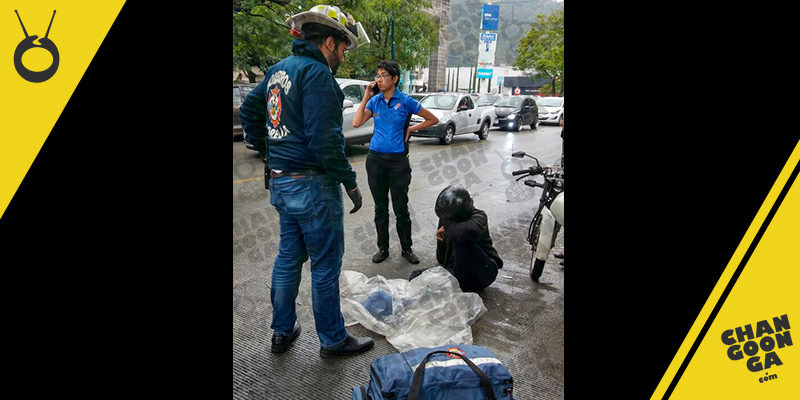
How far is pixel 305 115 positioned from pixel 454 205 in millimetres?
1450

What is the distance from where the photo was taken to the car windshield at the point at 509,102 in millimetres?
18375

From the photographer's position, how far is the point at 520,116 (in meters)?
17.9

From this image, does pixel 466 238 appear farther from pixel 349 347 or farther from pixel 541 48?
pixel 541 48

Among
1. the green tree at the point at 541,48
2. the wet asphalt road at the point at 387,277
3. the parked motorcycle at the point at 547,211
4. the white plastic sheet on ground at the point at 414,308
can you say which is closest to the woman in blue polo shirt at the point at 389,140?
the wet asphalt road at the point at 387,277

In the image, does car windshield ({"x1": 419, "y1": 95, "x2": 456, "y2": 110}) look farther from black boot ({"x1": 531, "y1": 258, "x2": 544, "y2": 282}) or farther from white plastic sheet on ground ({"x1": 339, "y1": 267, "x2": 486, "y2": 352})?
white plastic sheet on ground ({"x1": 339, "y1": 267, "x2": 486, "y2": 352})

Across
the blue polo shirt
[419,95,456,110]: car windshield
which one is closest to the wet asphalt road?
the blue polo shirt

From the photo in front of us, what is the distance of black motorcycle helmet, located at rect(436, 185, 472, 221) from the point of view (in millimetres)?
3344

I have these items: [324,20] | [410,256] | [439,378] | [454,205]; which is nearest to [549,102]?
[410,256]

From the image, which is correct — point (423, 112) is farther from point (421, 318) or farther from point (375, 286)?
point (421, 318)

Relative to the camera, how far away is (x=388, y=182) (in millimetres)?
4047

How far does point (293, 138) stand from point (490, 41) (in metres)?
25.3

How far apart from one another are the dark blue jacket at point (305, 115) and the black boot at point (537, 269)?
200 cm

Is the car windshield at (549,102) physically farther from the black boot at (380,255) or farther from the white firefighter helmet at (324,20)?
the white firefighter helmet at (324,20)

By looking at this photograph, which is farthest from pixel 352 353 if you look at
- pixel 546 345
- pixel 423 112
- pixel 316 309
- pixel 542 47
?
pixel 542 47
